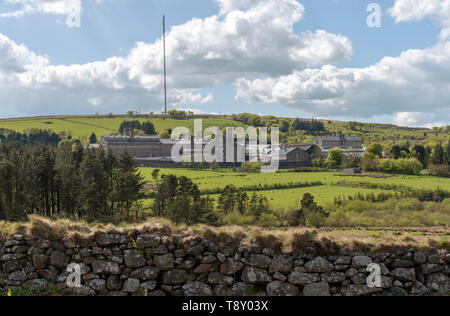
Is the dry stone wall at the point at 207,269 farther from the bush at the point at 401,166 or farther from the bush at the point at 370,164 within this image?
the bush at the point at 370,164

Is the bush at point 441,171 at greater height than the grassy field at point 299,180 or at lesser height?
greater

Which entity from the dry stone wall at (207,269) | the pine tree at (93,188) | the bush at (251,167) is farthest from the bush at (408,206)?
the bush at (251,167)

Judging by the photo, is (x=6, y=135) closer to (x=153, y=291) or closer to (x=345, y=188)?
(x=345, y=188)

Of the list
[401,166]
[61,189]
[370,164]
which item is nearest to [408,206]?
[61,189]

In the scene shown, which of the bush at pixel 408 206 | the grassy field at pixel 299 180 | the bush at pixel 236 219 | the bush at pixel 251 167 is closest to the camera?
the bush at pixel 236 219

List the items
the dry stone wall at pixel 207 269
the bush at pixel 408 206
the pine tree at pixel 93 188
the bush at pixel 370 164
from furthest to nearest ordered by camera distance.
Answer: the bush at pixel 370 164, the bush at pixel 408 206, the pine tree at pixel 93 188, the dry stone wall at pixel 207 269

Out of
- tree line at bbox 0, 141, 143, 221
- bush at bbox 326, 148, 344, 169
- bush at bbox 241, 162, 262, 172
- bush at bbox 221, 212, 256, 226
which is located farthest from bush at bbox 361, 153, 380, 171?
tree line at bbox 0, 141, 143, 221

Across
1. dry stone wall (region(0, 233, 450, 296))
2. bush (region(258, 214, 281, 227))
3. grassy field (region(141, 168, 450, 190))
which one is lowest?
grassy field (region(141, 168, 450, 190))

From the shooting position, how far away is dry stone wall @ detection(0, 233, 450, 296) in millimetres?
9547

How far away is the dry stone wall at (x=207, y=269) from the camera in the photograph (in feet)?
31.3

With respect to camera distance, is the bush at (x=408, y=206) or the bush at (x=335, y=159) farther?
the bush at (x=335, y=159)

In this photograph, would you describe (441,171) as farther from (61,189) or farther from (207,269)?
(207,269)

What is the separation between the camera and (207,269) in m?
9.79

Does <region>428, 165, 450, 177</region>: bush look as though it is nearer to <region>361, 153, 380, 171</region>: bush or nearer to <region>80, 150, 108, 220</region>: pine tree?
<region>361, 153, 380, 171</region>: bush
